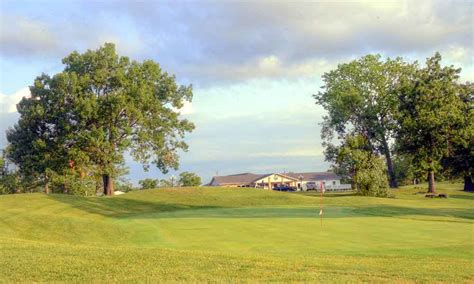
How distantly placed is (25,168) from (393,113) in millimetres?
42352

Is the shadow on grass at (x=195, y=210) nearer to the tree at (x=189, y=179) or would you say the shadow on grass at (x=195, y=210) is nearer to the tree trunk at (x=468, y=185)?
the tree at (x=189, y=179)

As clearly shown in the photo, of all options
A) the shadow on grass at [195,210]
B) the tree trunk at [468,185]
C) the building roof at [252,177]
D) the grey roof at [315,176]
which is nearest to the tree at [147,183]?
the shadow on grass at [195,210]

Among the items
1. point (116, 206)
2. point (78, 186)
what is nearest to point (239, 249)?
point (116, 206)

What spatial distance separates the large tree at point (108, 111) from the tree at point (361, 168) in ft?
60.5

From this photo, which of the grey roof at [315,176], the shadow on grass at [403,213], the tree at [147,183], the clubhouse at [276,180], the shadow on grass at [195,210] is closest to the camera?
the shadow on grass at [403,213]

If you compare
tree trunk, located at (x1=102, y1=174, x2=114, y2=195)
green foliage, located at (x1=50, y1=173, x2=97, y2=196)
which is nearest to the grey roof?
green foliage, located at (x1=50, y1=173, x2=97, y2=196)

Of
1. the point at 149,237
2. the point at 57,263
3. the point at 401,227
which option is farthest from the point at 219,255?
the point at 401,227

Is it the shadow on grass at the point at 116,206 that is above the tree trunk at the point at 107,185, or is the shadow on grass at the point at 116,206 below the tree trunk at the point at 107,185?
below

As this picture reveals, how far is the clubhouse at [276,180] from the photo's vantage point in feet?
455

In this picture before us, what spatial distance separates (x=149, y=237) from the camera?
20.1 metres

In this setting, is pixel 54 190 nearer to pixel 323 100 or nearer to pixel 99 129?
pixel 99 129

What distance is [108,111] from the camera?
49.4 meters

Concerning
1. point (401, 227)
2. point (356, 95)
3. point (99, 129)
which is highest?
point (356, 95)

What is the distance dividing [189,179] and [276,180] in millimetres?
67679
